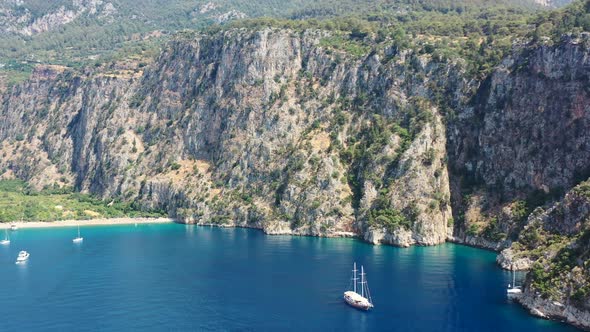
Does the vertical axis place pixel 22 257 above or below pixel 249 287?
above

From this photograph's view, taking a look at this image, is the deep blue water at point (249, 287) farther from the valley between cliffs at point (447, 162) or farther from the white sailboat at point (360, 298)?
the valley between cliffs at point (447, 162)

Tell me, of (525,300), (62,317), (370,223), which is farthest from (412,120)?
(62,317)

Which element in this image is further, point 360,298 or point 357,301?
point 360,298

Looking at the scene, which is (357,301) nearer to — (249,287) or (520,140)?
(249,287)

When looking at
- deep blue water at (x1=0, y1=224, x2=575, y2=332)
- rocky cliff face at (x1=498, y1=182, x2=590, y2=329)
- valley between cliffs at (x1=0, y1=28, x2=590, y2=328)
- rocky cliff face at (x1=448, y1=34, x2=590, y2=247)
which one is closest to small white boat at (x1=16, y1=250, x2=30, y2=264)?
deep blue water at (x1=0, y1=224, x2=575, y2=332)

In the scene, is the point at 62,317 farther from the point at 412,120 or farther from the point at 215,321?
the point at 412,120

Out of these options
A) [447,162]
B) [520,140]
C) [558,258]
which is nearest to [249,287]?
[558,258]
